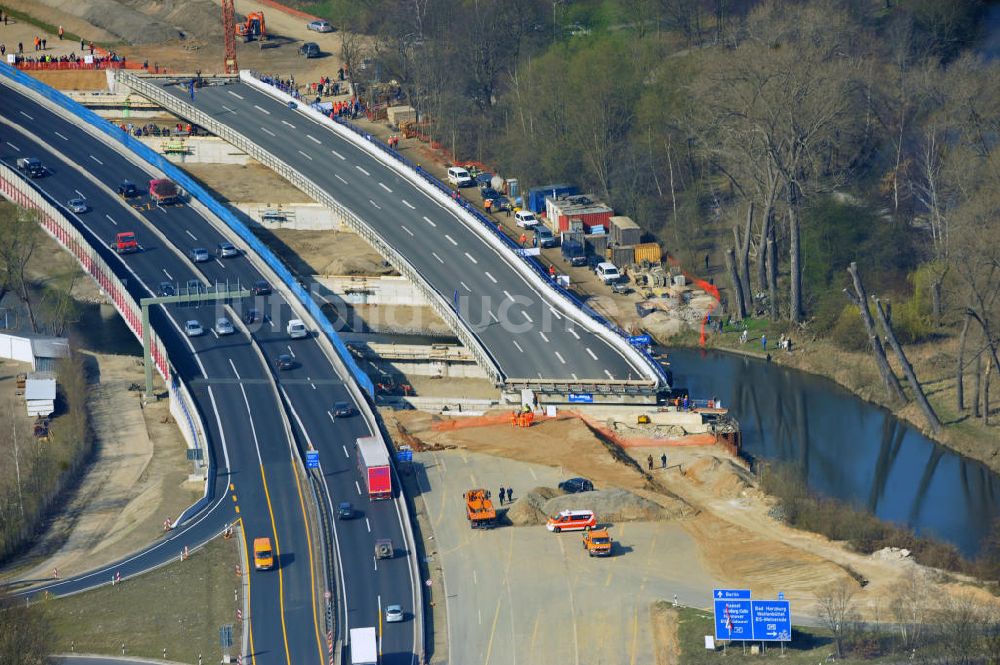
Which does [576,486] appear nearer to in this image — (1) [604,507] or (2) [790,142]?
(1) [604,507]

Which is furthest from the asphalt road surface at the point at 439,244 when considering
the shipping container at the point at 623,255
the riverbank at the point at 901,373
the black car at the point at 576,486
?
the black car at the point at 576,486

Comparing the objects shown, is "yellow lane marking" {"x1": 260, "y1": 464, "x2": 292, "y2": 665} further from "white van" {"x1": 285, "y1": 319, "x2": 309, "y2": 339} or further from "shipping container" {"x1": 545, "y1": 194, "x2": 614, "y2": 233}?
"shipping container" {"x1": 545, "y1": 194, "x2": 614, "y2": 233}

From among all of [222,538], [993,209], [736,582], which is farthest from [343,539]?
[993,209]

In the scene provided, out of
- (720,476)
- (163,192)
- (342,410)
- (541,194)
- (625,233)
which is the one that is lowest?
(720,476)

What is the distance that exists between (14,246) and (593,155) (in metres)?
55.4

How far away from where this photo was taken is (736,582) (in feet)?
352

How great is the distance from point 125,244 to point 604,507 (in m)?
60.6

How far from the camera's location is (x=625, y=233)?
16438cm

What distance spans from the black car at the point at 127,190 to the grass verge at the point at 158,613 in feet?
218

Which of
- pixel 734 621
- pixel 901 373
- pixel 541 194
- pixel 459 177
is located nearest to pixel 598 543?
pixel 734 621

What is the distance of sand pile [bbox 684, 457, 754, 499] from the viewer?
396ft

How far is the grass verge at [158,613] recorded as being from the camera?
99.7 metres

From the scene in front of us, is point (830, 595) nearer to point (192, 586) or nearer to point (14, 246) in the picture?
point (192, 586)

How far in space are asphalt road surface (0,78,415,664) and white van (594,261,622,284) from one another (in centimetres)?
2896
